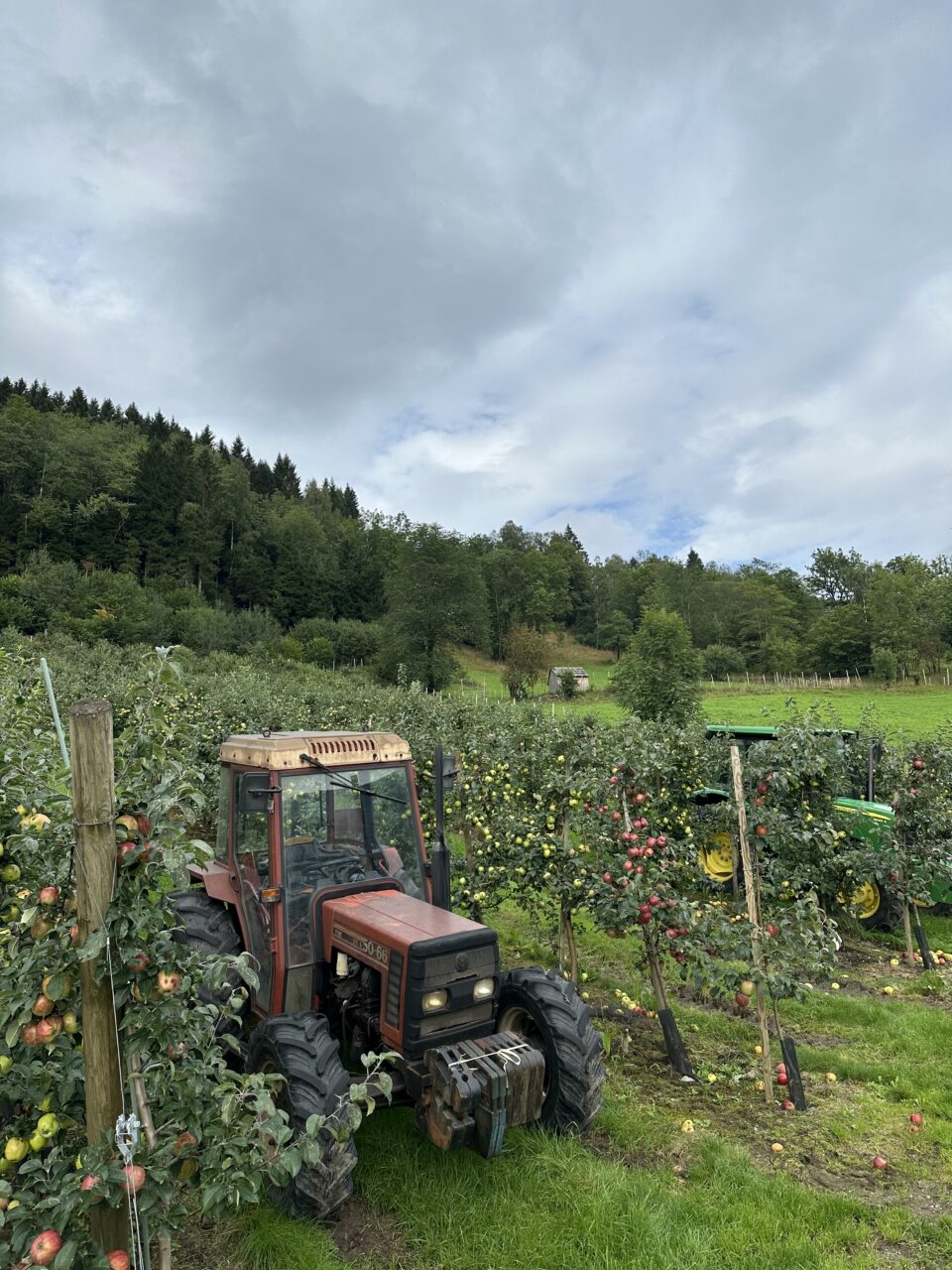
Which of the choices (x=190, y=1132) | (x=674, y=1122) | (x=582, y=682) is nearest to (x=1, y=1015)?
(x=190, y=1132)

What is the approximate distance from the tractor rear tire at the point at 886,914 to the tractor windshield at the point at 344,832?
6.26 meters

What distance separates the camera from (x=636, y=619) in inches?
3130

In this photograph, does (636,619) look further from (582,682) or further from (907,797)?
(907,797)

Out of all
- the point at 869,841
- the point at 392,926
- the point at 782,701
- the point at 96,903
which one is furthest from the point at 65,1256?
the point at 782,701

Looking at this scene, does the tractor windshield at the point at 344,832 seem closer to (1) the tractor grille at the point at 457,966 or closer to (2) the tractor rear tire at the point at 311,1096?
(2) the tractor rear tire at the point at 311,1096

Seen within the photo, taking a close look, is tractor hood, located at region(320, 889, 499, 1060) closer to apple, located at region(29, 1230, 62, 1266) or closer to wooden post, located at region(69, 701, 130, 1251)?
wooden post, located at region(69, 701, 130, 1251)

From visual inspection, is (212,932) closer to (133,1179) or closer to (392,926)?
(392,926)

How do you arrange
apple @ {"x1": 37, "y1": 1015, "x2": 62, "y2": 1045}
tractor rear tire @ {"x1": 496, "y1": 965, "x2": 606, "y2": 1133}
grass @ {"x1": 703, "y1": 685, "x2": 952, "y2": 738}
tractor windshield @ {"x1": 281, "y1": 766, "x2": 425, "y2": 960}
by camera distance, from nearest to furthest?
apple @ {"x1": 37, "y1": 1015, "x2": 62, "y2": 1045}
tractor rear tire @ {"x1": 496, "y1": 965, "x2": 606, "y2": 1133}
tractor windshield @ {"x1": 281, "y1": 766, "x2": 425, "y2": 960}
grass @ {"x1": 703, "y1": 685, "x2": 952, "y2": 738}

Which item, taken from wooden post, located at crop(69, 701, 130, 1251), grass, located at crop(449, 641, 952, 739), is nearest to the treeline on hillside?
grass, located at crop(449, 641, 952, 739)

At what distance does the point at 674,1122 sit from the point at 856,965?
4061mm

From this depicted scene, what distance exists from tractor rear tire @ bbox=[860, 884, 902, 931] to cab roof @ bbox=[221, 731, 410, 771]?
6548 mm

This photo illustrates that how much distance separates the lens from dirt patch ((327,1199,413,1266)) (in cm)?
331

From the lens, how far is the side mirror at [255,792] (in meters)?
4.40

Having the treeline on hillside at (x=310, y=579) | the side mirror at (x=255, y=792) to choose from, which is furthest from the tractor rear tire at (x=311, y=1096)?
the treeline on hillside at (x=310, y=579)
